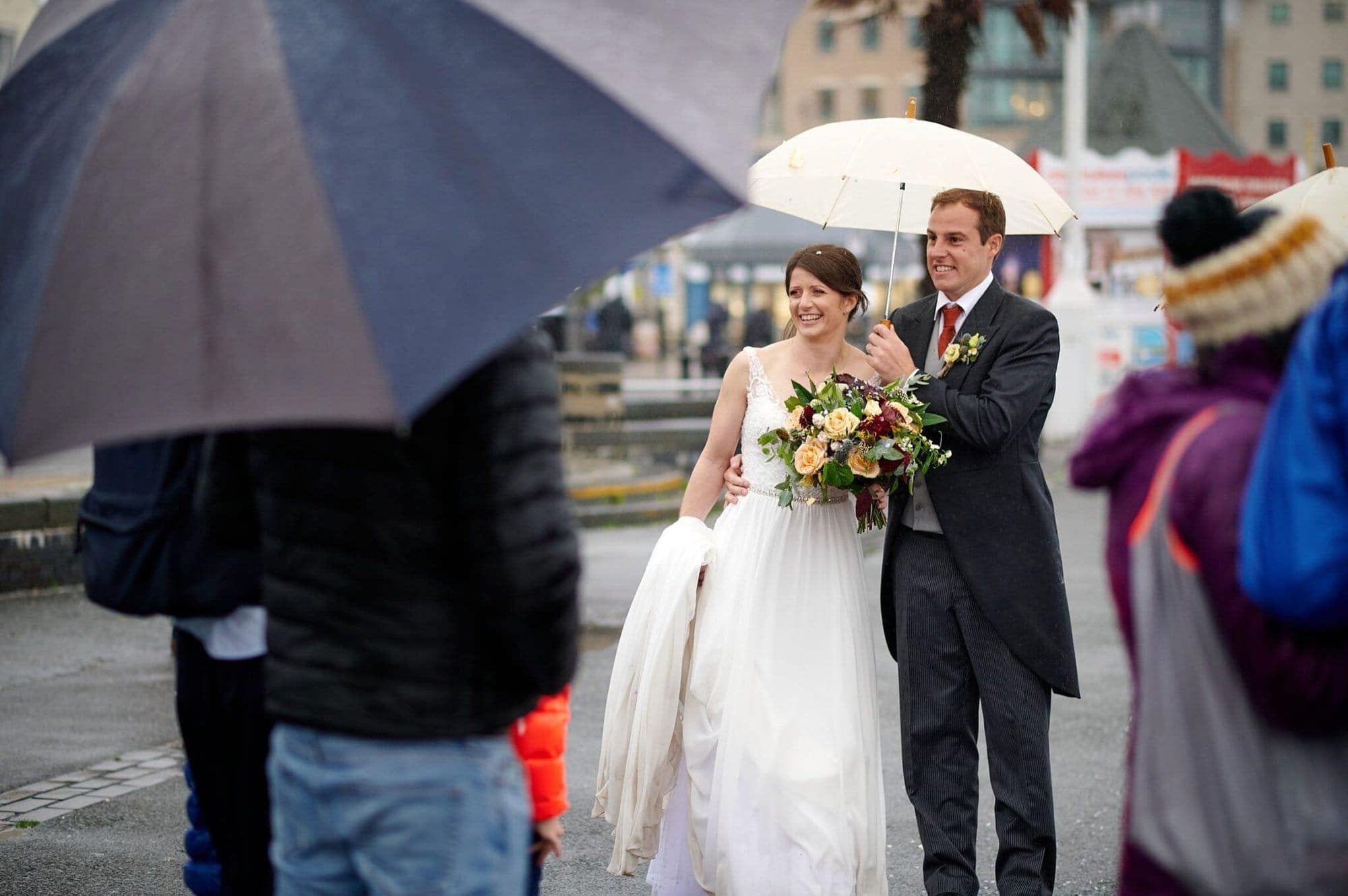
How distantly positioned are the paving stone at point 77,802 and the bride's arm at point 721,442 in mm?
2753

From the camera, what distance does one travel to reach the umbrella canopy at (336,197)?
215cm

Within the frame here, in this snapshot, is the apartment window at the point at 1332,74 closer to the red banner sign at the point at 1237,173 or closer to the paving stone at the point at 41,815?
the red banner sign at the point at 1237,173

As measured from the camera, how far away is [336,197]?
7.18 ft

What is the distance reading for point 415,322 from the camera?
2.14 m

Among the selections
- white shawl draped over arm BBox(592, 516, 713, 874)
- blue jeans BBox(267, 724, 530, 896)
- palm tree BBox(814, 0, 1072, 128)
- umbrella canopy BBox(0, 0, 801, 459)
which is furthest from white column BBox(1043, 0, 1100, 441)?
blue jeans BBox(267, 724, 530, 896)

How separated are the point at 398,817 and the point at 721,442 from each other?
9.49 feet

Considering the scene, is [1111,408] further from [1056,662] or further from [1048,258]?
[1048,258]

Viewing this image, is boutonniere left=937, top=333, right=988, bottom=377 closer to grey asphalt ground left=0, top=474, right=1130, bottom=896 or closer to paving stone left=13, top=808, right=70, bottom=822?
grey asphalt ground left=0, top=474, right=1130, bottom=896

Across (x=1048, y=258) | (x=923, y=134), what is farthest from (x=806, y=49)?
(x=923, y=134)

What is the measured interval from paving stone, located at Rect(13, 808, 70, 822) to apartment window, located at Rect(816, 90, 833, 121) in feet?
262

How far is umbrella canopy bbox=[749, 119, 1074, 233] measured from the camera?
4.83 metres

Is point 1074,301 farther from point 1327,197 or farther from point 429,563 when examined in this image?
point 429,563

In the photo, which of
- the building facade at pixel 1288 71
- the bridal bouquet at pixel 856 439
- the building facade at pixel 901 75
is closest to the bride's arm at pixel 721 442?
the bridal bouquet at pixel 856 439

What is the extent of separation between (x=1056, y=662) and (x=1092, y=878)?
1056 millimetres
